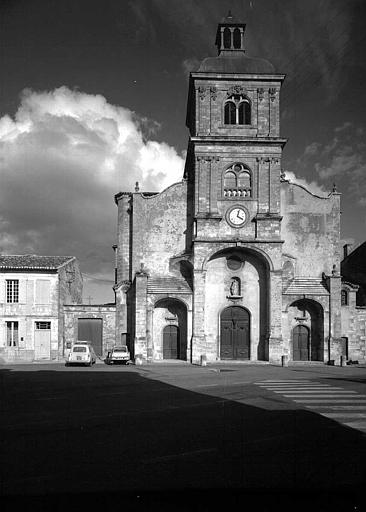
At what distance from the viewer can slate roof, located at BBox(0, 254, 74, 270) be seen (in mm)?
40500

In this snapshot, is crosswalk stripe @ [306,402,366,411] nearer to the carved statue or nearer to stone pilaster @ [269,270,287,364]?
stone pilaster @ [269,270,287,364]

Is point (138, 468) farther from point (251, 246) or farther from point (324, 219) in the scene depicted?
point (324, 219)

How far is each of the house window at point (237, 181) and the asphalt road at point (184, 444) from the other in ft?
72.9

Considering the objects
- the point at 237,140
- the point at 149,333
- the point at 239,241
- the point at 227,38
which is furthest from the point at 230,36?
the point at 149,333

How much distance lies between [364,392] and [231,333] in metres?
21.0

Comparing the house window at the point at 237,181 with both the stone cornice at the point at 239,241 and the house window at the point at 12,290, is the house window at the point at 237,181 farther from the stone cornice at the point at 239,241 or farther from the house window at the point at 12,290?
the house window at the point at 12,290

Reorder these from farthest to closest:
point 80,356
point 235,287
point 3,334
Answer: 1. point 3,334
2. point 235,287
3. point 80,356

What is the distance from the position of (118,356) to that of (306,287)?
1413 centimetres

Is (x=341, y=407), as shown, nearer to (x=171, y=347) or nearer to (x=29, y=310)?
(x=171, y=347)

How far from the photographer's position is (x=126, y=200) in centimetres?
4238

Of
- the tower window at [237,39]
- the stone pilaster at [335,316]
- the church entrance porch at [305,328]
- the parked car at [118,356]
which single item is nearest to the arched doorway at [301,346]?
the church entrance porch at [305,328]

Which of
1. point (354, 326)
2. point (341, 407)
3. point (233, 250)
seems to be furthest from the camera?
point (354, 326)

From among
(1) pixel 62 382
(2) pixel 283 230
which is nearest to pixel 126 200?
(2) pixel 283 230

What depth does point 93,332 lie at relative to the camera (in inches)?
1599
